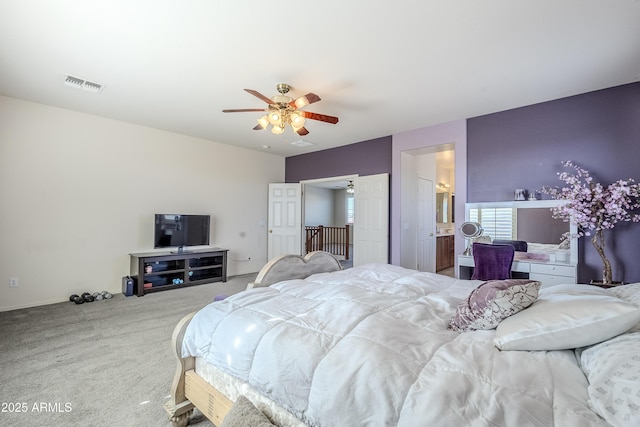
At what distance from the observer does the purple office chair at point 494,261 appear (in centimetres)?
337

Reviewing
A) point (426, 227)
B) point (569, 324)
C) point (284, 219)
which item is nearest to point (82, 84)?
point (284, 219)

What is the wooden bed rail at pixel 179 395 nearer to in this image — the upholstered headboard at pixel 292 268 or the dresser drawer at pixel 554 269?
the upholstered headboard at pixel 292 268

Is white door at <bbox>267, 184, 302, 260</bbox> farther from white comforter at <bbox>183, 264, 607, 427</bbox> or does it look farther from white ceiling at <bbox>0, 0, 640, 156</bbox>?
white comforter at <bbox>183, 264, 607, 427</bbox>

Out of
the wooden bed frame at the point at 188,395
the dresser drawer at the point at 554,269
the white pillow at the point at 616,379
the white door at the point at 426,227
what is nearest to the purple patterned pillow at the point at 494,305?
the white pillow at the point at 616,379

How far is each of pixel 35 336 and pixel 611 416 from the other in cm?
429

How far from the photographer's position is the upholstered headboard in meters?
2.35

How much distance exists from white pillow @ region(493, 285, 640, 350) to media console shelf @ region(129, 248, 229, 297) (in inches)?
188

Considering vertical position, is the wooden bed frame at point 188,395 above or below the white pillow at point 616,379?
below

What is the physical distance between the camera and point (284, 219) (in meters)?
6.43

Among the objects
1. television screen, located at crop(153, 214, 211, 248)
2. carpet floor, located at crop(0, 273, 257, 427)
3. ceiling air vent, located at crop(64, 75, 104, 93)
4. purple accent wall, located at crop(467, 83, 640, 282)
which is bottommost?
carpet floor, located at crop(0, 273, 257, 427)

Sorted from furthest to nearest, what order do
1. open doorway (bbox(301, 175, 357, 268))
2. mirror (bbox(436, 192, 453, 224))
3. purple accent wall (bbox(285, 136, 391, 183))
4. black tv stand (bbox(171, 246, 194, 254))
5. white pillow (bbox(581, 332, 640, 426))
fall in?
1. open doorway (bbox(301, 175, 357, 268))
2. mirror (bbox(436, 192, 453, 224))
3. purple accent wall (bbox(285, 136, 391, 183))
4. black tv stand (bbox(171, 246, 194, 254))
5. white pillow (bbox(581, 332, 640, 426))

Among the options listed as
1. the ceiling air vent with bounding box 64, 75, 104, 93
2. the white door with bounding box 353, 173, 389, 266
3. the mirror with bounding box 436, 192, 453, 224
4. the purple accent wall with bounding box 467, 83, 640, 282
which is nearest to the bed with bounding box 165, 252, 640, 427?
the purple accent wall with bounding box 467, 83, 640, 282

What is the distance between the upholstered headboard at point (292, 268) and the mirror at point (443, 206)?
15.8ft

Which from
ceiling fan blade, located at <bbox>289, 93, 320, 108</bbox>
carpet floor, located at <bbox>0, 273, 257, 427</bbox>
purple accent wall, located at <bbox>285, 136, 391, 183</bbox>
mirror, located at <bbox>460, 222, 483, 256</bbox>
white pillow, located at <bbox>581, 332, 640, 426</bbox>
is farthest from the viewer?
purple accent wall, located at <bbox>285, 136, 391, 183</bbox>
